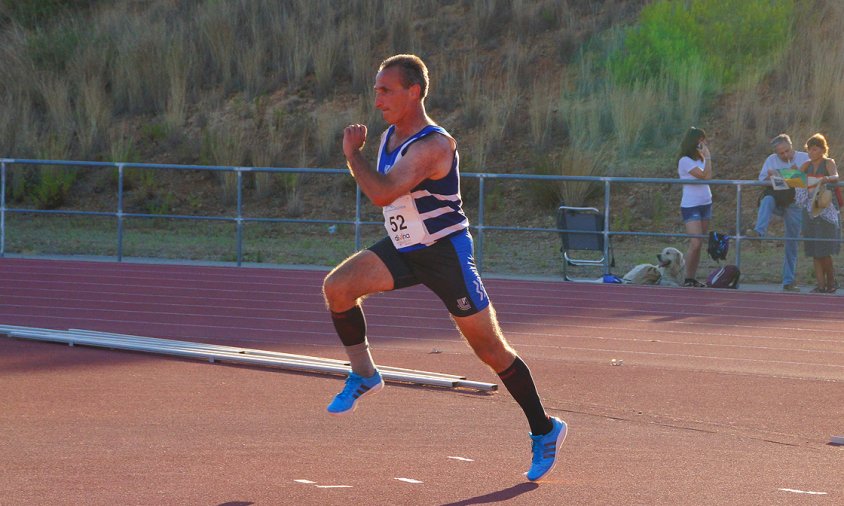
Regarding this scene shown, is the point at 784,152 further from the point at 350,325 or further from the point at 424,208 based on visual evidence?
the point at 424,208

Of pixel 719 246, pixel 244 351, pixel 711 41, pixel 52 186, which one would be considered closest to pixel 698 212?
pixel 719 246

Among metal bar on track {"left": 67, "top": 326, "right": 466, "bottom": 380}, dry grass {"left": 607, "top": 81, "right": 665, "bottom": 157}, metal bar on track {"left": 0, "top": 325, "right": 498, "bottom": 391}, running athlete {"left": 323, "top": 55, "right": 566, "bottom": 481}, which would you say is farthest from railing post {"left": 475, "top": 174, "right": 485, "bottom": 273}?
running athlete {"left": 323, "top": 55, "right": 566, "bottom": 481}

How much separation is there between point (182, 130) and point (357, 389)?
22792mm

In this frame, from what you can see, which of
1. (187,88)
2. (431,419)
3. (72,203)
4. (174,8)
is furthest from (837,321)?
(174,8)

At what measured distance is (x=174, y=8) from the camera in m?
34.2

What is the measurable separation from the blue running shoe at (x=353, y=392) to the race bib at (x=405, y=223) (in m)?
0.84

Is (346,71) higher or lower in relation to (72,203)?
higher

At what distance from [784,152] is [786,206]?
665 mm

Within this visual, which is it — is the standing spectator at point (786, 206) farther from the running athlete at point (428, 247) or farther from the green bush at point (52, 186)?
the green bush at point (52, 186)

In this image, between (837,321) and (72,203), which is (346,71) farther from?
(837,321)

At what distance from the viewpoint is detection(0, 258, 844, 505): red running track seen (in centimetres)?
629

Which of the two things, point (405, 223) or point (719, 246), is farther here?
point (719, 246)

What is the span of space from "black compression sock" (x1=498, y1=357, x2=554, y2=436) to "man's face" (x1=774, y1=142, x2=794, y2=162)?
10.9m

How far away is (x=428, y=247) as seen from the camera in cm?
650
